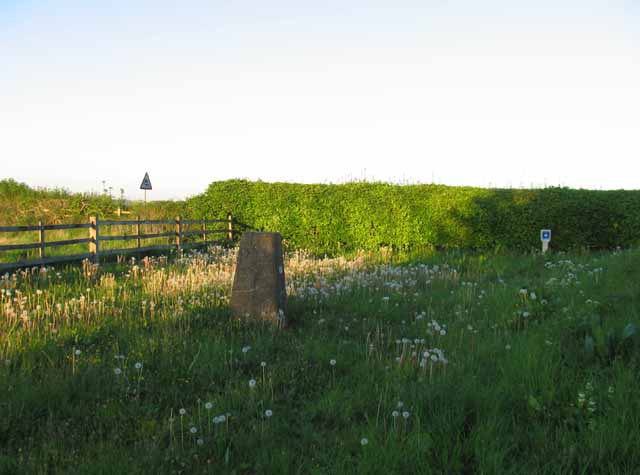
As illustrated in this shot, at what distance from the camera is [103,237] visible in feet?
43.8

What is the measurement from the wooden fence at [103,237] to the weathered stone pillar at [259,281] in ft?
22.1

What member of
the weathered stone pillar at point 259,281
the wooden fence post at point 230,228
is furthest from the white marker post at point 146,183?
the weathered stone pillar at point 259,281

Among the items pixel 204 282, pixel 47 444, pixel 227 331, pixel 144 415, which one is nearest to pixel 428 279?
pixel 204 282

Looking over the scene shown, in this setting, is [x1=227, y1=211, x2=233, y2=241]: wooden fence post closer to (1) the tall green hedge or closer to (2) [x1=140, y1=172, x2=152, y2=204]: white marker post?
(1) the tall green hedge

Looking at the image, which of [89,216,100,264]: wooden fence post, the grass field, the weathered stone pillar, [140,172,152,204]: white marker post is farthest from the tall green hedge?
the weathered stone pillar

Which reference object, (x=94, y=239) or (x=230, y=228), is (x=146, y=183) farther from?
(x=94, y=239)

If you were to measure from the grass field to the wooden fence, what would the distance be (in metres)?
4.41

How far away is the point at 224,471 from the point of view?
311cm

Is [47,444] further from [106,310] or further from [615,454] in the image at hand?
[615,454]

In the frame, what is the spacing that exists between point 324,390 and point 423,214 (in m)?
13.6

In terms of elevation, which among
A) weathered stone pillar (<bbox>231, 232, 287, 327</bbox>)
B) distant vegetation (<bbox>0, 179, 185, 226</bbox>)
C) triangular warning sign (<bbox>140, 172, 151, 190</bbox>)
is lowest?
weathered stone pillar (<bbox>231, 232, 287, 327</bbox>)

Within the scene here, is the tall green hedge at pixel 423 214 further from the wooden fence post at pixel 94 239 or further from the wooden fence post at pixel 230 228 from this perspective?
the wooden fence post at pixel 94 239

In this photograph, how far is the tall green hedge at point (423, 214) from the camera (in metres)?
16.4

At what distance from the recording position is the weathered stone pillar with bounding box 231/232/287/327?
6414 millimetres
